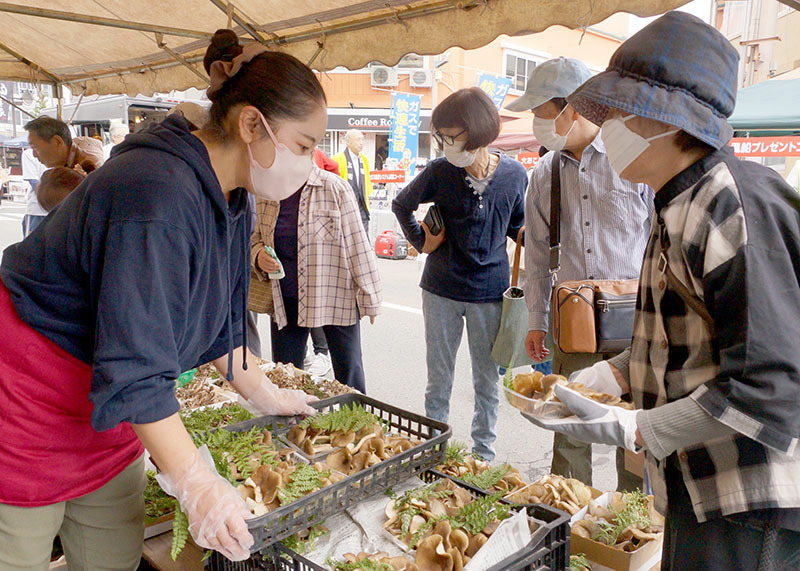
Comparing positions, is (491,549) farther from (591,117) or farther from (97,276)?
(591,117)

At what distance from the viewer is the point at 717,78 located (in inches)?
48.6

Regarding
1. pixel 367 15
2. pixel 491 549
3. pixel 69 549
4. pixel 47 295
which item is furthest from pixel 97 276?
pixel 367 15

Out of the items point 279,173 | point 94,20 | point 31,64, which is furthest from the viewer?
point 31,64

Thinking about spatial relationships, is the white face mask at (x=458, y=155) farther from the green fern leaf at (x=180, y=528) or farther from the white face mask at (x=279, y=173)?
the green fern leaf at (x=180, y=528)

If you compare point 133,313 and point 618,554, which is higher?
point 133,313

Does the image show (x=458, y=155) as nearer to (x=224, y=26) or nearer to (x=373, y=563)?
(x=224, y=26)

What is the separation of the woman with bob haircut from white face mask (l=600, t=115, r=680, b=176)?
67.0 inches

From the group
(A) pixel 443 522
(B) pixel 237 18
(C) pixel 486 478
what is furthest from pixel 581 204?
(B) pixel 237 18

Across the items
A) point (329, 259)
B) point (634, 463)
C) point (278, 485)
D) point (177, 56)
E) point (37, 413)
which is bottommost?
point (634, 463)

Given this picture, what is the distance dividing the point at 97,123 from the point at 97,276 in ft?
70.5

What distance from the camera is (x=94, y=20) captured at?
329 cm

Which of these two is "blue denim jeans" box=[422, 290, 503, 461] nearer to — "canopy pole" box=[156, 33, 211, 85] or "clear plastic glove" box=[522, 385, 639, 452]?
"clear plastic glove" box=[522, 385, 639, 452]

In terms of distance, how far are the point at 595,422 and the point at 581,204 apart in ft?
4.95

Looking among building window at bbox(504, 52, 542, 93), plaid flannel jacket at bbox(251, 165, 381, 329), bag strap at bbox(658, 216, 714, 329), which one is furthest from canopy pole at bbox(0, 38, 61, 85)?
building window at bbox(504, 52, 542, 93)
